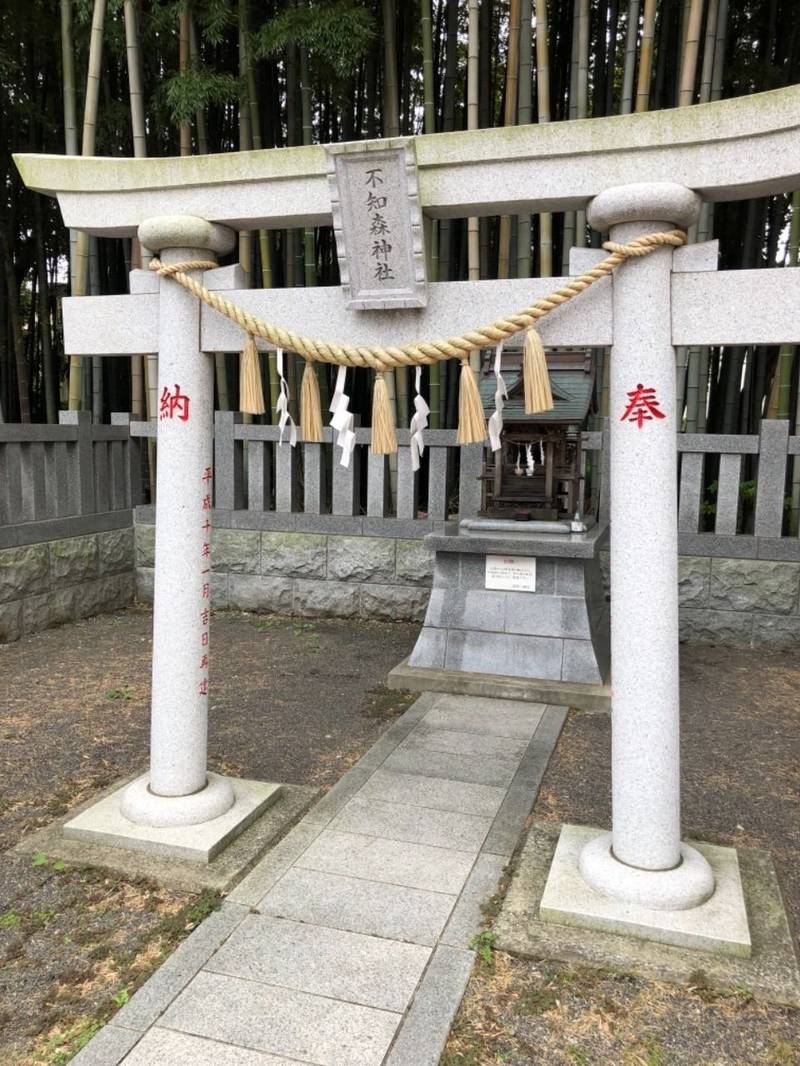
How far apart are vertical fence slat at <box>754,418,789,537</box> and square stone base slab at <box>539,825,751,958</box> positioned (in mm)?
3640

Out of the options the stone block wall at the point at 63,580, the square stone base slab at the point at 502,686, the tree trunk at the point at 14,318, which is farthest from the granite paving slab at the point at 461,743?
the tree trunk at the point at 14,318

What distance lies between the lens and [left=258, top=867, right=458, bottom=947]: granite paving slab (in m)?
2.50

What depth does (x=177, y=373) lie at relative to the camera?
302cm

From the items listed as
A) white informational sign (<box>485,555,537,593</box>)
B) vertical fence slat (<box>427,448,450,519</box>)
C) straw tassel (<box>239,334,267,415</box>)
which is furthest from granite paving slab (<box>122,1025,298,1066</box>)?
vertical fence slat (<box>427,448,450,519</box>)

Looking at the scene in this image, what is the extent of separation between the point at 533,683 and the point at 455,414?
3673 mm

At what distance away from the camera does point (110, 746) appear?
404 cm

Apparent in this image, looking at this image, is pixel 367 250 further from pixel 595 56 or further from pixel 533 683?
pixel 595 56

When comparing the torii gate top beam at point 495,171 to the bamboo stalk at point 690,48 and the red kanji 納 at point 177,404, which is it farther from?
the bamboo stalk at point 690,48

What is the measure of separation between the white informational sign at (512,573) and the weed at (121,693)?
236 cm

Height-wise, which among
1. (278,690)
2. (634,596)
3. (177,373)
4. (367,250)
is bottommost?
(278,690)

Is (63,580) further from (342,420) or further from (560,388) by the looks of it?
(342,420)

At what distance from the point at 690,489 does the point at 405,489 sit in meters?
2.25

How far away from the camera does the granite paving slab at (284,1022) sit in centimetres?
198

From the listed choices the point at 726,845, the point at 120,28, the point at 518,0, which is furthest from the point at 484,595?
the point at 120,28
